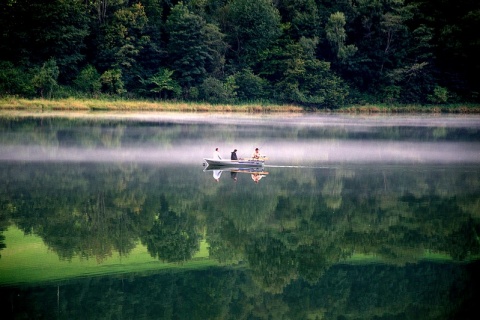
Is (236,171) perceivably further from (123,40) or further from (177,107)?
(123,40)

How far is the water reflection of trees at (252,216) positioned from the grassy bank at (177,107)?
28736 mm

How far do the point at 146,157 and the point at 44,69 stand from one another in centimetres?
2933

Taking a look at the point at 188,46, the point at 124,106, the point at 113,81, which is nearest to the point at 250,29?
the point at 188,46

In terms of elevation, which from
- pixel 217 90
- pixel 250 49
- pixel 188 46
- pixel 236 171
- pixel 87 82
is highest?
pixel 250 49

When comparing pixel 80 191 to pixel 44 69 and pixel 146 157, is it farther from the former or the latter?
pixel 44 69

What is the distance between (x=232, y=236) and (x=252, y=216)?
1.81m

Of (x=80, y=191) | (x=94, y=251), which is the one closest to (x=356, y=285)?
(x=94, y=251)

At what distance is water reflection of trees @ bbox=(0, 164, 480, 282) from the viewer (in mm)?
11695

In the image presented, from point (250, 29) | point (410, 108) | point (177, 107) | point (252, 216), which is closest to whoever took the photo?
point (252, 216)

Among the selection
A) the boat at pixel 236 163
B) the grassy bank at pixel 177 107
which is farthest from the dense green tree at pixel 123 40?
the boat at pixel 236 163

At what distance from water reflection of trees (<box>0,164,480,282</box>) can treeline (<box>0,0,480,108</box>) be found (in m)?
34.4

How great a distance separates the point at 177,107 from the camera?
185 ft

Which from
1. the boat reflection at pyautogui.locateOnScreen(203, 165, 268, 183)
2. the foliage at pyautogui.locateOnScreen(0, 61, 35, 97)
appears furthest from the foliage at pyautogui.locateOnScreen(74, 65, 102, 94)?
the boat reflection at pyautogui.locateOnScreen(203, 165, 268, 183)

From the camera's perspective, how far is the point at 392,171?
22.6 m
